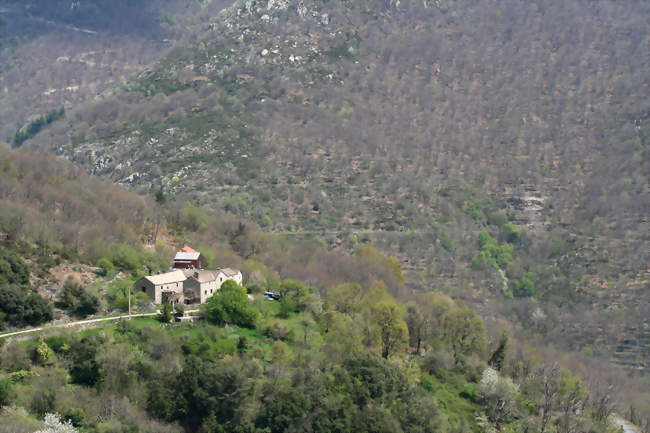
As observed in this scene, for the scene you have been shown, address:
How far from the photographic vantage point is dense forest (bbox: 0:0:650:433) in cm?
3744

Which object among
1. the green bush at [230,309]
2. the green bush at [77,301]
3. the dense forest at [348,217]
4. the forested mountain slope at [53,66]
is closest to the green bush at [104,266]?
the dense forest at [348,217]

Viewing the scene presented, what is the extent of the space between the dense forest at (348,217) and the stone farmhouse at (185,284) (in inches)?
62.8

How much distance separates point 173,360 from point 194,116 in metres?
80.0

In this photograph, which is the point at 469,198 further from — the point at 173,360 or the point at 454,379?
the point at 173,360

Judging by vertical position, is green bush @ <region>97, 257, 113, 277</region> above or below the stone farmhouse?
above

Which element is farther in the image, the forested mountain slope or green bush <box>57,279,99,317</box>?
the forested mountain slope

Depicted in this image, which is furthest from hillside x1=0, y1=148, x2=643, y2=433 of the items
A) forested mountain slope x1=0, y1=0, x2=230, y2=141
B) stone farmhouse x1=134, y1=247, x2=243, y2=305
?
forested mountain slope x1=0, y1=0, x2=230, y2=141

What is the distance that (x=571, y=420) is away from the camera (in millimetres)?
46500

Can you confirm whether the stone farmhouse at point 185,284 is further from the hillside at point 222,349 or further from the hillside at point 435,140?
the hillside at point 435,140

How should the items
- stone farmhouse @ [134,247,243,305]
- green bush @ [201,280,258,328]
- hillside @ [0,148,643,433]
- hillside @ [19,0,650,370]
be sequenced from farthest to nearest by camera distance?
hillside @ [19,0,650,370]
stone farmhouse @ [134,247,243,305]
green bush @ [201,280,258,328]
hillside @ [0,148,643,433]

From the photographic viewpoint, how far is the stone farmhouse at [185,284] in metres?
46.2

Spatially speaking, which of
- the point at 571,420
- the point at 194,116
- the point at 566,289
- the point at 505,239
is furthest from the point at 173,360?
the point at 194,116

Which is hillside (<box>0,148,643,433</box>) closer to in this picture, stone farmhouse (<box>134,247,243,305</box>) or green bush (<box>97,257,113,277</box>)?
green bush (<box>97,257,113,277</box>)

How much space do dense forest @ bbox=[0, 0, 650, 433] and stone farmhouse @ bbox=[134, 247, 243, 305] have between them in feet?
5.23
